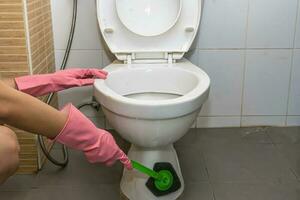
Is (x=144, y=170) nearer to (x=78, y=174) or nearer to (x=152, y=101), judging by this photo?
(x=152, y=101)

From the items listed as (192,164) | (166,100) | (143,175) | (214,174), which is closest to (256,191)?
Result: (214,174)

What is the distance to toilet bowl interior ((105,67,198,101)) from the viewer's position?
1.51 metres

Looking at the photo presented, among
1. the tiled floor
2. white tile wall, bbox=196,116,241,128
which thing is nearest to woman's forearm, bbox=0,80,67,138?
the tiled floor

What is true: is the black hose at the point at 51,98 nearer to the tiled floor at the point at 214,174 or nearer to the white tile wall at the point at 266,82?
the tiled floor at the point at 214,174

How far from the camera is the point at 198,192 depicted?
4.76 feet

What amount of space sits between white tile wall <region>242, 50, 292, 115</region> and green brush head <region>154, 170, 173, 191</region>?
67 cm

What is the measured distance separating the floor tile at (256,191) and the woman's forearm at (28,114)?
767mm

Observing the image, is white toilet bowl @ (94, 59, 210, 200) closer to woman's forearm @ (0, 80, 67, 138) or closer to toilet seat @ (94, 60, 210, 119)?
toilet seat @ (94, 60, 210, 119)

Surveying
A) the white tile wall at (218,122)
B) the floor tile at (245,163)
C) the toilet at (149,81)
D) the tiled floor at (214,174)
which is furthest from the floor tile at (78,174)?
the white tile wall at (218,122)

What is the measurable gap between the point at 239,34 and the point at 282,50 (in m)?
0.20

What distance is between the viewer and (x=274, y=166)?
1.62m

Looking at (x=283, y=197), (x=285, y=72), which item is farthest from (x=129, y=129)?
(x=285, y=72)

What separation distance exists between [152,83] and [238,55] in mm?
502

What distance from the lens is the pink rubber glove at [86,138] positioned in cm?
85
